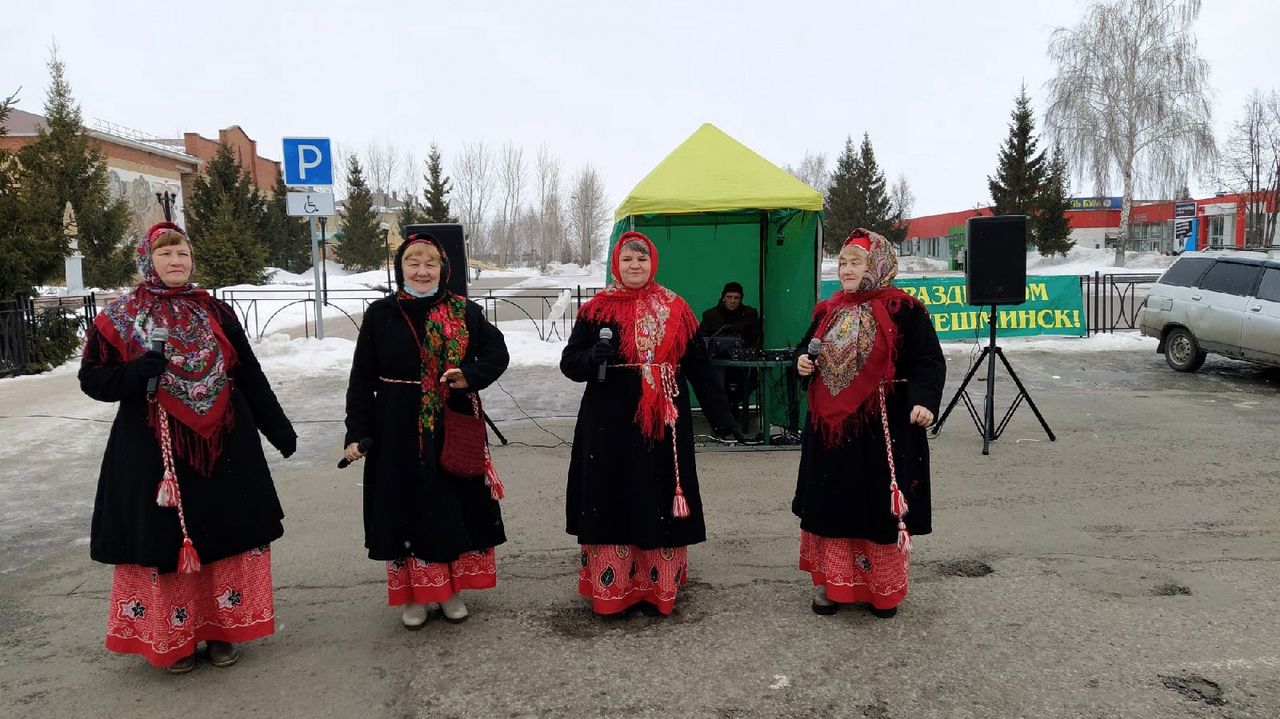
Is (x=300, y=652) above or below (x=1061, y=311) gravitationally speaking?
below

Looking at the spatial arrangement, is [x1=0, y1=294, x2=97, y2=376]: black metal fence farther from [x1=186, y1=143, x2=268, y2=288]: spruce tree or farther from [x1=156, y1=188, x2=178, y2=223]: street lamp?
[x1=186, y1=143, x2=268, y2=288]: spruce tree

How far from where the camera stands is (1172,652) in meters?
3.33

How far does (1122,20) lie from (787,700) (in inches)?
1611

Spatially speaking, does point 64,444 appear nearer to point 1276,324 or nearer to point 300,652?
point 300,652

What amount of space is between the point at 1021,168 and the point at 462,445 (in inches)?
1680

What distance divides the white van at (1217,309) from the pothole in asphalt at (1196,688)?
8.47 m

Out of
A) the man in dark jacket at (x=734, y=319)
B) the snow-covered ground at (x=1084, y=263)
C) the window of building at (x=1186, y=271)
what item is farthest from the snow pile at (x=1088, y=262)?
the man in dark jacket at (x=734, y=319)

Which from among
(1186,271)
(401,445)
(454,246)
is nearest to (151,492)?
(401,445)

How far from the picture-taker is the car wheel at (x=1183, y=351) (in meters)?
10.9

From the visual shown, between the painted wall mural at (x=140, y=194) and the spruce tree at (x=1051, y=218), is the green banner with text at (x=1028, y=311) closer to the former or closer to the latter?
the spruce tree at (x=1051, y=218)

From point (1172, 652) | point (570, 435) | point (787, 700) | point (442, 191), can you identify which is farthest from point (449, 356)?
point (442, 191)

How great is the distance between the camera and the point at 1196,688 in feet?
10.0

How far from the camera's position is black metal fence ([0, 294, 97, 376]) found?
11125 millimetres

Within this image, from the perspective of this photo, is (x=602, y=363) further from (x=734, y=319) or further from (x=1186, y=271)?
(x=1186, y=271)
